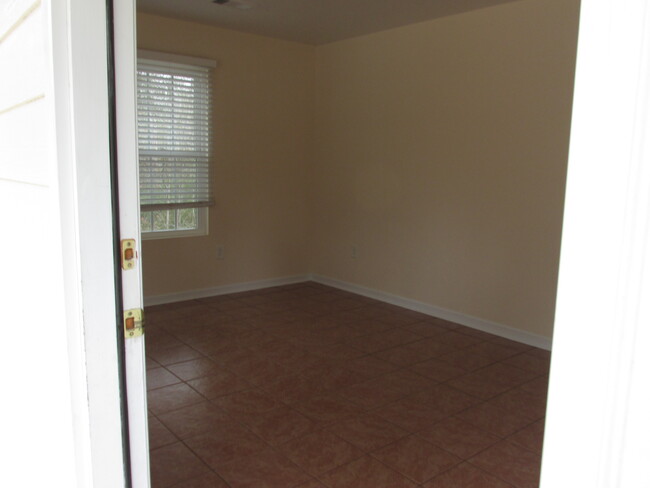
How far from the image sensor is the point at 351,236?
5488 millimetres

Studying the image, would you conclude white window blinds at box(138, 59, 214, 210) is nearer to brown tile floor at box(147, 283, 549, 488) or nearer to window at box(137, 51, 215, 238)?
window at box(137, 51, 215, 238)

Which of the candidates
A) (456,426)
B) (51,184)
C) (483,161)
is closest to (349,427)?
(456,426)

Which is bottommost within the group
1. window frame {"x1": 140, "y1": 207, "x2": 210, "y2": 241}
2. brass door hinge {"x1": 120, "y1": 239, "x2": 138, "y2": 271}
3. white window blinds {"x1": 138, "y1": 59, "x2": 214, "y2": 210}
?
window frame {"x1": 140, "y1": 207, "x2": 210, "y2": 241}

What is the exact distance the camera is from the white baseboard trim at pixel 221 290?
16.2 feet

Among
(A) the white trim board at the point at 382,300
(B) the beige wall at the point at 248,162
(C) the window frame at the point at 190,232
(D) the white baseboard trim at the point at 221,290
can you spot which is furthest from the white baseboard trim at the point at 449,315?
(C) the window frame at the point at 190,232

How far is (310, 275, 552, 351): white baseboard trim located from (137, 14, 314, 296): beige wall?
649 millimetres

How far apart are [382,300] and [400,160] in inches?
52.5

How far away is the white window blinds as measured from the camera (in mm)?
4652

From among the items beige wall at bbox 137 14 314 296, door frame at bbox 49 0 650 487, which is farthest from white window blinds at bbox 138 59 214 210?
door frame at bbox 49 0 650 487

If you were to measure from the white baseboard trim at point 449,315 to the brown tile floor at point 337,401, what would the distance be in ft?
0.31

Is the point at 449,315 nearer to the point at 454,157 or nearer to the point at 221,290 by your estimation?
the point at 454,157

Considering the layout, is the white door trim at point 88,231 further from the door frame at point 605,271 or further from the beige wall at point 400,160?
the beige wall at point 400,160

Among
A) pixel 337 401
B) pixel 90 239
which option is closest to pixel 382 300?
pixel 337 401

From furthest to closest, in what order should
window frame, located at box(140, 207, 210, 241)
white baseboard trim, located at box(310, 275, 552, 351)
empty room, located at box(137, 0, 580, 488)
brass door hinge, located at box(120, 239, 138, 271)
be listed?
window frame, located at box(140, 207, 210, 241)
white baseboard trim, located at box(310, 275, 552, 351)
empty room, located at box(137, 0, 580, 488)
brass door hinge, located at box(120, 239, 138, 271)
